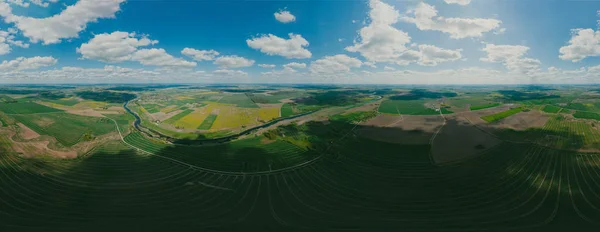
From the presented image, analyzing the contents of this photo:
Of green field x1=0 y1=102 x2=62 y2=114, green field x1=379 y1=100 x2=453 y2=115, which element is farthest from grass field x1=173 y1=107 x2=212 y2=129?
green field x1=379 y1=100 x2=453 y2=115

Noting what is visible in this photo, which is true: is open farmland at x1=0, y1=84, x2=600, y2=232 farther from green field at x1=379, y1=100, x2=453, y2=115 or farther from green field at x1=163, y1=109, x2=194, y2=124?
green field at x1=379, y1=100, x2=453, y2=115

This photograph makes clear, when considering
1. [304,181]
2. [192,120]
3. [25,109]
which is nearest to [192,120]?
[192,120]

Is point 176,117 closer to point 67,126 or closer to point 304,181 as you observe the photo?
point 67,126

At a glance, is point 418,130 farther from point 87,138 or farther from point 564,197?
point 87,138

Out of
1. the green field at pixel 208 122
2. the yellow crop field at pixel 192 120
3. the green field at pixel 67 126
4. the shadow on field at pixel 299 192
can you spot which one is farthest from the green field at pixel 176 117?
the shadow on field at pixel 299 192

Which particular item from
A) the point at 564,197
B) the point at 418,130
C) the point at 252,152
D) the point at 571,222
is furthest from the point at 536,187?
the point at 252,152
